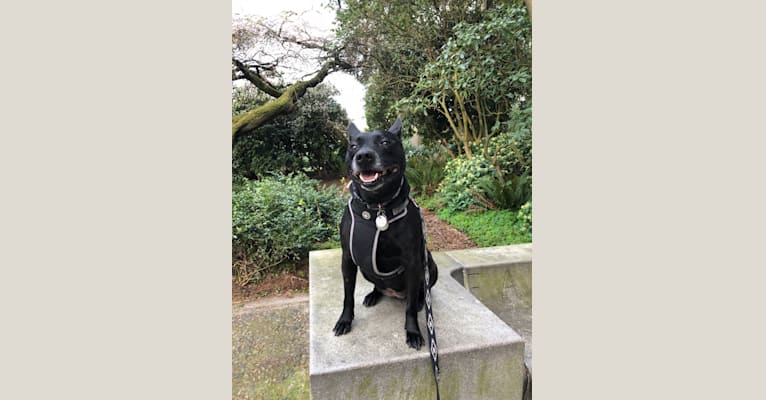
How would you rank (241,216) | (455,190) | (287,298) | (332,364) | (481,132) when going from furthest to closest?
(481,132), (455,190), (241,216), (287,298), (332,364)

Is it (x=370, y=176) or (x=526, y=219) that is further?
(x=526, y=219)

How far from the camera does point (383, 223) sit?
1.74 meters

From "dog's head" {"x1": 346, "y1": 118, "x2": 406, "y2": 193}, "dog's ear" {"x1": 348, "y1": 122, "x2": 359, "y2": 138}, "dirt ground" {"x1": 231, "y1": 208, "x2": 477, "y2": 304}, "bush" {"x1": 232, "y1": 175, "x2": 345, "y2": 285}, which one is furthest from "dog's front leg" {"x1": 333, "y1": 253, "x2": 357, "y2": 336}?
"bush" {"x1": 232, "y1": 175, "x2": 345, "y2": 285}

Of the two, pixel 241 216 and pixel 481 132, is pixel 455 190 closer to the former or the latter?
pixel 481 132

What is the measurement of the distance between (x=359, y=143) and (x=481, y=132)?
6.04m

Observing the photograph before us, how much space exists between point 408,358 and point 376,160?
1.00m

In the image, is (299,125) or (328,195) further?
(299,125)

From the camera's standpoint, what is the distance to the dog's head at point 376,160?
5.30 feet

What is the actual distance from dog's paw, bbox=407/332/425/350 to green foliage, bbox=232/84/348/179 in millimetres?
5691

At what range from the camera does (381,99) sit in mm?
7266

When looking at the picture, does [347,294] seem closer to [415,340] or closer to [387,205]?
[415,340]

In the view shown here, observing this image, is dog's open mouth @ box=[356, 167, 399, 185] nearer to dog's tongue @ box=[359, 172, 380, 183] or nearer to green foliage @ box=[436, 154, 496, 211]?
dog's tongue @ box=[359, 172, 380, 183]

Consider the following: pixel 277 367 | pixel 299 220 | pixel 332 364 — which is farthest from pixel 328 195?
pixel 332 364

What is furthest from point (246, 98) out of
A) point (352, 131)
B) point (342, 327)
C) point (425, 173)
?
point (342, 327)
